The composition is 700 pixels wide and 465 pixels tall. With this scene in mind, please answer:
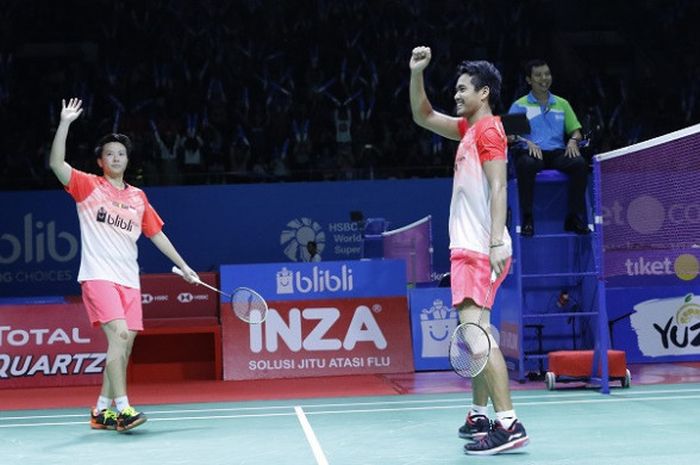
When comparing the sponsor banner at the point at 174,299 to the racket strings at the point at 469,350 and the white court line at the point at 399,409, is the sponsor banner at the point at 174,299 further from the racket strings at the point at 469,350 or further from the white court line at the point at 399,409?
the racket strings at the point at 469,350

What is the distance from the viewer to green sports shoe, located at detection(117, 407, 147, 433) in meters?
6.45

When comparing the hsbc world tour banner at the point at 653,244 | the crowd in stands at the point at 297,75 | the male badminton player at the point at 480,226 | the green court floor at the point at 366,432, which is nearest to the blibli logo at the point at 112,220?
the green court floor at the point at 366,432

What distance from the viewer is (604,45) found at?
19.9 m

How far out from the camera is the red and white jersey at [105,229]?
262 inches

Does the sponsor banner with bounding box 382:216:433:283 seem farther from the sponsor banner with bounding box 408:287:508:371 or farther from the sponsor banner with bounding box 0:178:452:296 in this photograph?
the sponsor banner with bounding box 408:287:508:371

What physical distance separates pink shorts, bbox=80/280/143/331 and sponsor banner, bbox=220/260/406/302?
324 cm

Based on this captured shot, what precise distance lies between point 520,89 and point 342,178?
14.1 ft

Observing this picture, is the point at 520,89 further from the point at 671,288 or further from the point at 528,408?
the point at 528,408

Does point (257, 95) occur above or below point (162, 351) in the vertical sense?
above

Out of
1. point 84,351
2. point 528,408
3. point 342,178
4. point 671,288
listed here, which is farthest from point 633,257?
point 342,178

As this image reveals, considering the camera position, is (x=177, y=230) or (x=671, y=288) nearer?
(x=671, y=288)

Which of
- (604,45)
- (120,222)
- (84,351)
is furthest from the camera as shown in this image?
(604,45)

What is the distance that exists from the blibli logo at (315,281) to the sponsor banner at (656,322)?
282 centimetres

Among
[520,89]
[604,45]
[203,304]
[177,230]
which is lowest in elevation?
[203,304]
